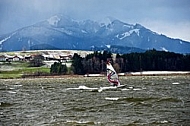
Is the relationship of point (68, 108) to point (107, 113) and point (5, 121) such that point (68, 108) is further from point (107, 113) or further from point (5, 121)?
point (5, 121)

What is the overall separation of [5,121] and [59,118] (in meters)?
5.27

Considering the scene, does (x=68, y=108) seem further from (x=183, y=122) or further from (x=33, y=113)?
(x=183, y=122)

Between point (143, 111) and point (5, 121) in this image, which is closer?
point (5, 121)

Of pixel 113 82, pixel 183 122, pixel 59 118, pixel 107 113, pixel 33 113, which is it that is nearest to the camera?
pixel 183 122

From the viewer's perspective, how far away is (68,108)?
50969 millimetres

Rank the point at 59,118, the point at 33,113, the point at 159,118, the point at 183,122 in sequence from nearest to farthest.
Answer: the point at 183,122
the point at 159,118
the point at 59,118
the point at 33,113

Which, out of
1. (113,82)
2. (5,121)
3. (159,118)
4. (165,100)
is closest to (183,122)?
(159,118)

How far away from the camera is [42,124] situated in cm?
3750

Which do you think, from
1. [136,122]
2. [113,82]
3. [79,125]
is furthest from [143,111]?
[113,82]

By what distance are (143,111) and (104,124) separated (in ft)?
32.3

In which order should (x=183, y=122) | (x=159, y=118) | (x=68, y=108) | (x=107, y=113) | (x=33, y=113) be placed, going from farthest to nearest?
1. (x=68, y=108)
2. (x=33, y=113)
3. (x=107, y=113)
4. (x=159, y=118)
5. (x=183, y=122)

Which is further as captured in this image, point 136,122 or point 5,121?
point 5,121

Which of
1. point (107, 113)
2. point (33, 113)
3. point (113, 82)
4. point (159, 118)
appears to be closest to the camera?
point (159, 118)

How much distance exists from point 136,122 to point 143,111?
812cm
